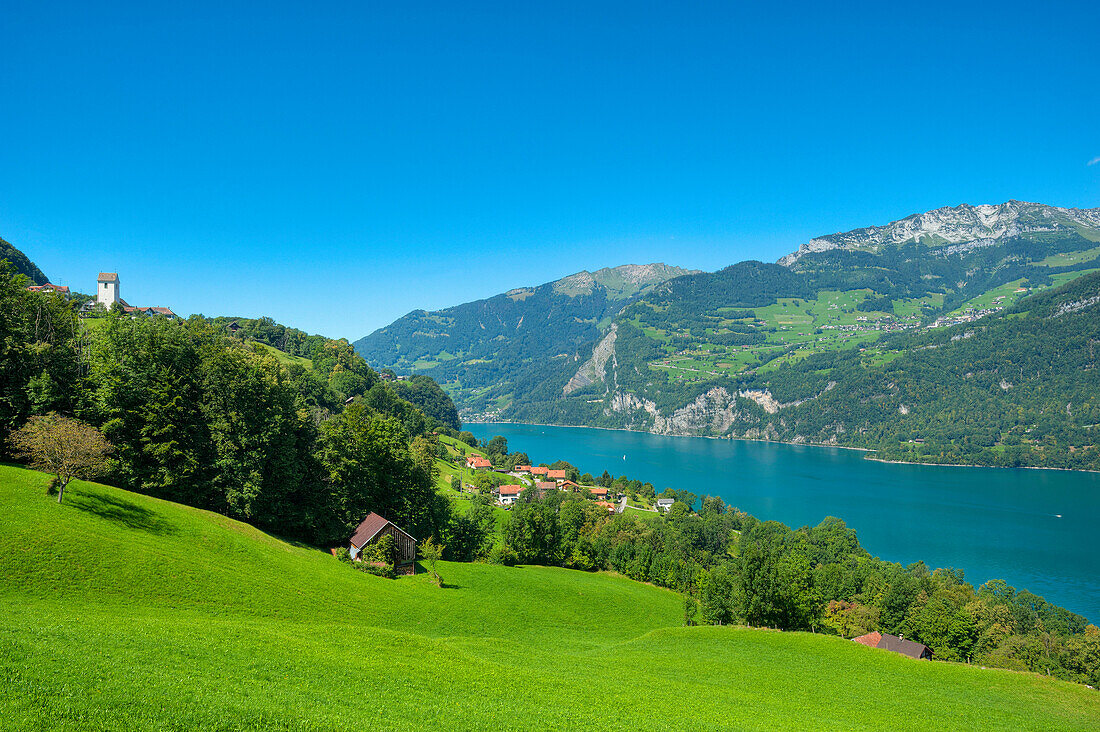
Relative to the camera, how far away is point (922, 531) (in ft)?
325

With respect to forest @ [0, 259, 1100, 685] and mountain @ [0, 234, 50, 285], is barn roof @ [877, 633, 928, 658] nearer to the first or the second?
forest @ [0, 259, 1100, 685]

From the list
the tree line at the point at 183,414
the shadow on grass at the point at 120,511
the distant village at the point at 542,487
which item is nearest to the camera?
the shadow on grass at the point at 120,511

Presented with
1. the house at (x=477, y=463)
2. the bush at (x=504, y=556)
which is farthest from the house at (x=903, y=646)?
the house at (x=477, y=463)

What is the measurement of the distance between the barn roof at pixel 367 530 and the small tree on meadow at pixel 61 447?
45.6ft

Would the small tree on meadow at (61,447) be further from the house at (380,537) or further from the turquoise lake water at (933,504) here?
the turquoise lake water at (933,504)

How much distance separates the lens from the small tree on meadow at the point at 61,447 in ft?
74.2

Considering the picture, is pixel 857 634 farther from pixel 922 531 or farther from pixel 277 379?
pixel 922 531

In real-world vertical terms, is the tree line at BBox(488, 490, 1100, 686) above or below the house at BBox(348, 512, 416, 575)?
below

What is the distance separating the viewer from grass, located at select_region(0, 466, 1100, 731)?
38.5 feet

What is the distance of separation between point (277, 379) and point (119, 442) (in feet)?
29.2

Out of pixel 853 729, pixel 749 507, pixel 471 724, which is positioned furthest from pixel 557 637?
pixel 749 507

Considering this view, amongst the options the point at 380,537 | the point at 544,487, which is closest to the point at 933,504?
the point at 544,487

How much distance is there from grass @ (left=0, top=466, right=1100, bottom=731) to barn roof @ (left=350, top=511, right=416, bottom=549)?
3.56m

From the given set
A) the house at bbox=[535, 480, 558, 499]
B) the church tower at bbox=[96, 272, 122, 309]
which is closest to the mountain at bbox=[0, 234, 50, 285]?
the church tower at bbox=[96, 272, 122, 309]
